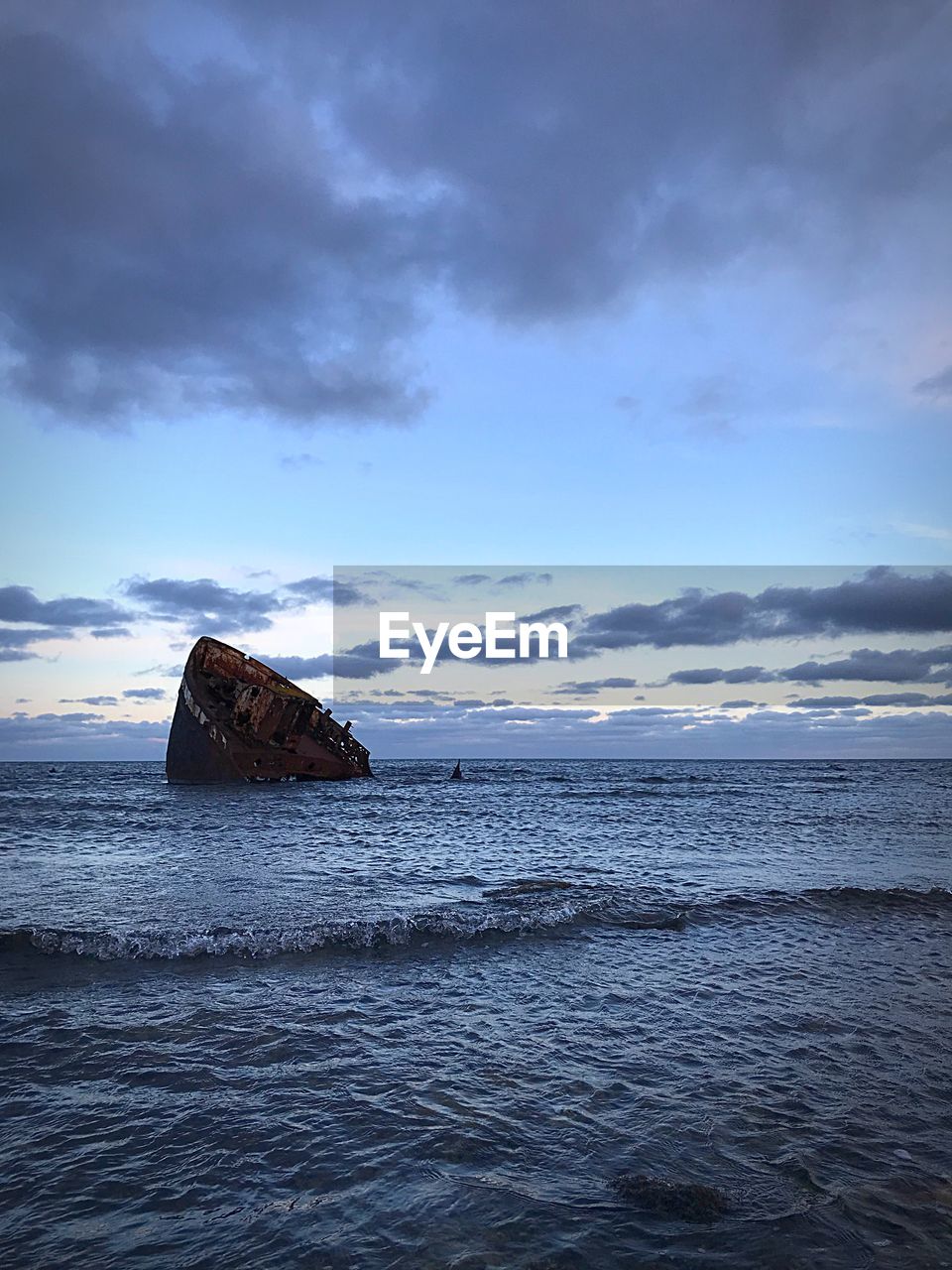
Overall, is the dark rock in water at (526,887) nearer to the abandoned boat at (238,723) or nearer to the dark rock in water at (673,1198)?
the dark rock in water at (673,1198)

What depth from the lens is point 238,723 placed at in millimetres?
37469

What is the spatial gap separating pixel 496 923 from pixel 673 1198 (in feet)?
21.5

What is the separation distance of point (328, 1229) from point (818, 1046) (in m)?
4.54

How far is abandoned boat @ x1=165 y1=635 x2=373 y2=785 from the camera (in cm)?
3709

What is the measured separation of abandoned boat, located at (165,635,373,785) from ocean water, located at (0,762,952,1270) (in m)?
23.4

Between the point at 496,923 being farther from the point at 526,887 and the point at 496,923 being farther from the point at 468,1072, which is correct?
the point at 468,1072

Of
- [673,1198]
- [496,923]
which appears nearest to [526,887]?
[496,923]

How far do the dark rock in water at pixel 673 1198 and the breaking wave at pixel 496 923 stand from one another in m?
5.64

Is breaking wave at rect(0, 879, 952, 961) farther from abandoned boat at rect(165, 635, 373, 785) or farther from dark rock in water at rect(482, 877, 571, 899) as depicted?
abandoned boat at rect(165, 635, 373, 785)

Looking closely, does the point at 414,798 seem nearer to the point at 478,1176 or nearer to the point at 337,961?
the point at 337,961

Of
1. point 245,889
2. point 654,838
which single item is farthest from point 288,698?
point 245,889

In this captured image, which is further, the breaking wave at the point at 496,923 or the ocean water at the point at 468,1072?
the breaking wave at the point at 496,923

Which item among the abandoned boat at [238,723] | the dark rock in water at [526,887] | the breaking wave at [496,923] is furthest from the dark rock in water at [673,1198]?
the abandoned boat at [238,723]

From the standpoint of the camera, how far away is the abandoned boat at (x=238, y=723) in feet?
122
